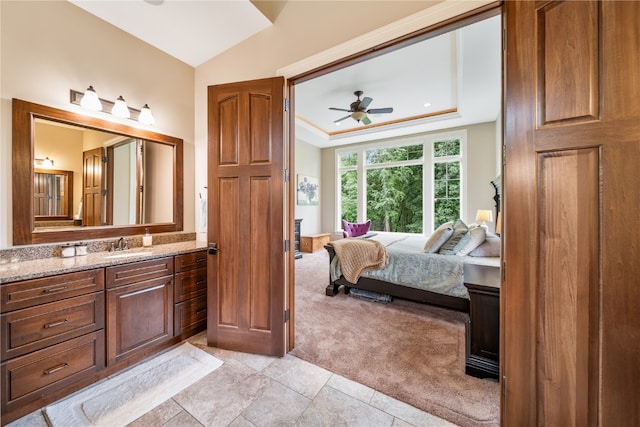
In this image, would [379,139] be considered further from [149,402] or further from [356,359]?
[149,402]

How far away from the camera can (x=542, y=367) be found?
108 cm

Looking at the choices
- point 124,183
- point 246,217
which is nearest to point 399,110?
point 246,217

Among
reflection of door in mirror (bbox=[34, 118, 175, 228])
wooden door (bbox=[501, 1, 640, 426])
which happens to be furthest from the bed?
reflection of door in mirror (bbox=[34, 118, 175, 228])

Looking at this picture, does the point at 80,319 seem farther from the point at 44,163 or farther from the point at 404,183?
the point at 404,183

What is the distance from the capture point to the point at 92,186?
228cm

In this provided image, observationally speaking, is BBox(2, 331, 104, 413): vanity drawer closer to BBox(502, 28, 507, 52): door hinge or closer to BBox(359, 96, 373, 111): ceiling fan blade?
BBox(502, 28, 507, 52): door hinge

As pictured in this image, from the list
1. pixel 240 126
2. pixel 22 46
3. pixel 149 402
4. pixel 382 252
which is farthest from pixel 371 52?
pixel 149 402

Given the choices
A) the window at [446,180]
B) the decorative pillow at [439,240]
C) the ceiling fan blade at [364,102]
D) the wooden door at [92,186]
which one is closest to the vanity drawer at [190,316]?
the wooden door at [92,186]

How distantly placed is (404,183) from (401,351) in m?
5.30

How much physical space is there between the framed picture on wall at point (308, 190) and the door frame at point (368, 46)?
473 centimetres

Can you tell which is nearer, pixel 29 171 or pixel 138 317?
pixel 29 171

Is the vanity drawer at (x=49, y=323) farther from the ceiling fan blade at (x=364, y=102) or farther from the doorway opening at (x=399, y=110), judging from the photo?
the ceiling fan blade at (x=364, y=102)

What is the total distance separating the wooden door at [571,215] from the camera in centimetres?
91

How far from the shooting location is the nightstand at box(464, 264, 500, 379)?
181cm
